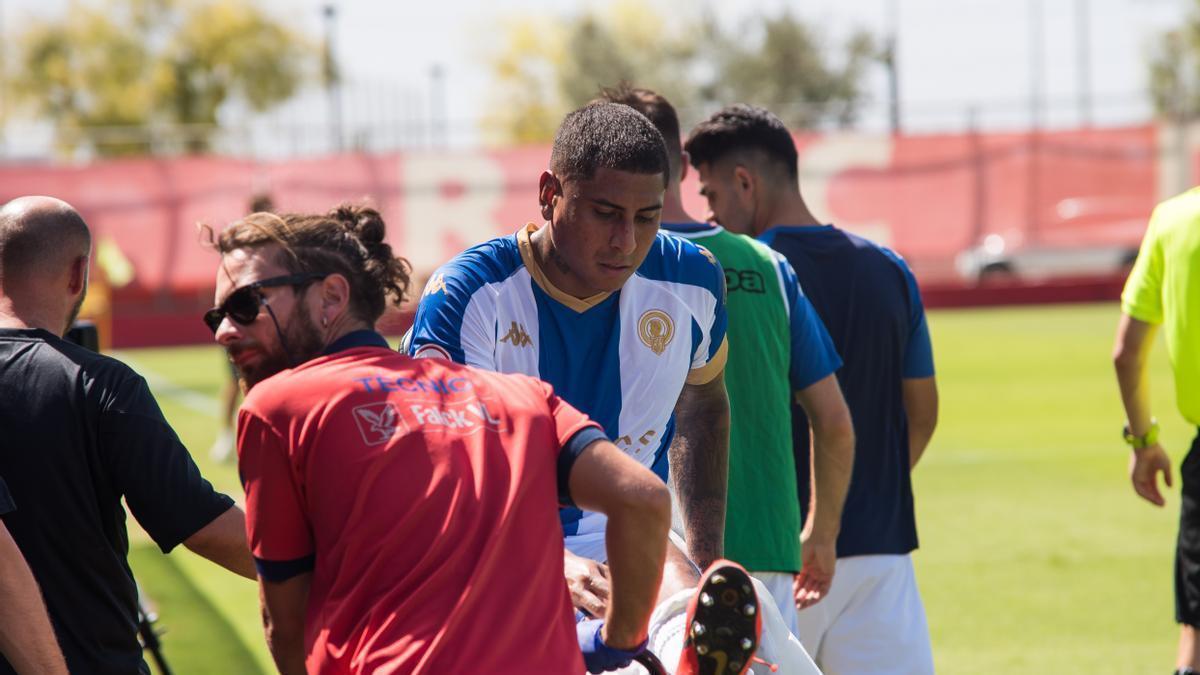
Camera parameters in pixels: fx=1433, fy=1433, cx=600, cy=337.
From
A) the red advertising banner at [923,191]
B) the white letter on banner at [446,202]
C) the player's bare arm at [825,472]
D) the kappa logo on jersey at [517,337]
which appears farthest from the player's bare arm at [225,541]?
the white letter on banner at [446,202]

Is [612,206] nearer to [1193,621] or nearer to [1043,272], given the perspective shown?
[1193,621]

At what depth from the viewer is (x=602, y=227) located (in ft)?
11.8

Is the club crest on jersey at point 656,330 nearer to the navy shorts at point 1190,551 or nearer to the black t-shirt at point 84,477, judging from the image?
the black t-shirt at point 84,477

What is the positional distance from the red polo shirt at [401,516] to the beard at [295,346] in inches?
5.0

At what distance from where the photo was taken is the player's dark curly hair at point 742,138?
17.0ft

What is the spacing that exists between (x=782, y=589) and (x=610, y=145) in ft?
5.89

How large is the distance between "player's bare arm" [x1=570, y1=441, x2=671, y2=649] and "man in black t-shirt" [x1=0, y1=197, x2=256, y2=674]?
4.09ft

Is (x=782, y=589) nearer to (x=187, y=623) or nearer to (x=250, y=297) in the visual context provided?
(x=250, y=297)

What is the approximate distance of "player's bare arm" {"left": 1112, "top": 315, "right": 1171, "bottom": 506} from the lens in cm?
577

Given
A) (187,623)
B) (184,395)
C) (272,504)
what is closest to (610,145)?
(272,504)

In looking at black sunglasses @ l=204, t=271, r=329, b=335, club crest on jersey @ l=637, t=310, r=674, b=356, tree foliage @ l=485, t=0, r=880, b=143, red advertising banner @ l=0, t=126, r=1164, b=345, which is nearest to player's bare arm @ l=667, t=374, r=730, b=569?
club crest on jersey @ l=637, t=310, r=674, b=356

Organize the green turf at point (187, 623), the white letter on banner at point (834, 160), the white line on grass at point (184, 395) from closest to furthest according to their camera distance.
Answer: the green turf at point (187, 623) < the white line on grass at point (184, 395) < the white letter on banner at point (834, 160)

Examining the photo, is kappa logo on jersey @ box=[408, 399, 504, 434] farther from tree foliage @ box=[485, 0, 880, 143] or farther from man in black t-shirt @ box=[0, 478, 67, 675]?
tree foliage @ box=[485, 0, 880, 143]

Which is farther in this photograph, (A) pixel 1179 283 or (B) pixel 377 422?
(A) pixel 1179 283
